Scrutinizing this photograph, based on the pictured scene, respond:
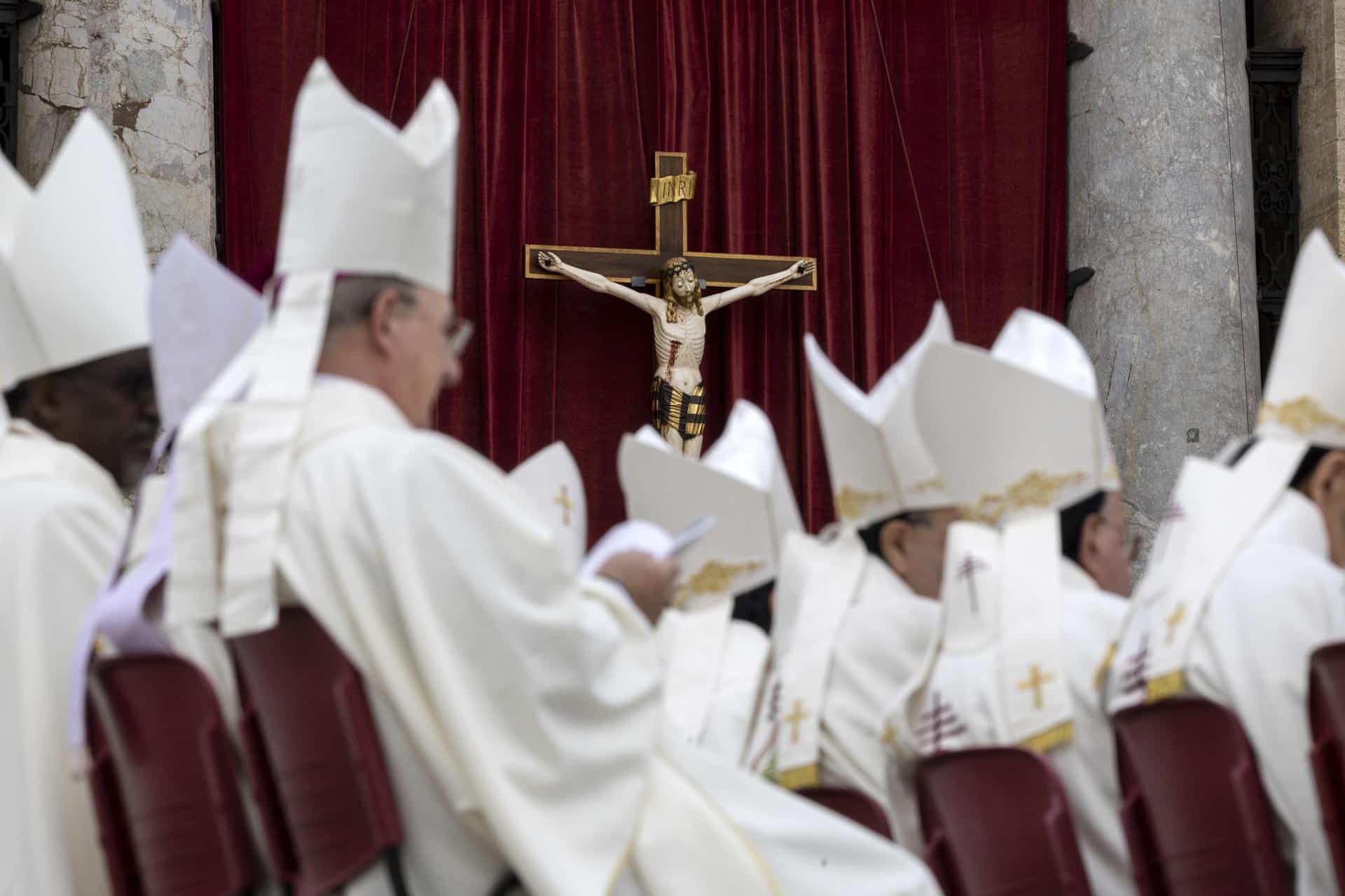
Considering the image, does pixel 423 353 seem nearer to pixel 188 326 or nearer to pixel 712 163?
pixel 188 326

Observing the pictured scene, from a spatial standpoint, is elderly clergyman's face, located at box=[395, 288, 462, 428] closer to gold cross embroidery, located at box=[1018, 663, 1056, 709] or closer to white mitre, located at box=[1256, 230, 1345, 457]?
gold cross embroidery, located at box=[1018, 663, 1056, 709]

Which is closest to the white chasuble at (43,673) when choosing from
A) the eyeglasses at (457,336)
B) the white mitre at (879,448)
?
the eyeglasses at (457,336)

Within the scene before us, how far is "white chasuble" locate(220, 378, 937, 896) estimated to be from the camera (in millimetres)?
2162

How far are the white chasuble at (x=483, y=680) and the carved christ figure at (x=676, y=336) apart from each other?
6.38 m

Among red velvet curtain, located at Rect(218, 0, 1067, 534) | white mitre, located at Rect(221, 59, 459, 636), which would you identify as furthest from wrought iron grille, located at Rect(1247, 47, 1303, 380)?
white mitre, located at Rect(221, 59, 459, 636)

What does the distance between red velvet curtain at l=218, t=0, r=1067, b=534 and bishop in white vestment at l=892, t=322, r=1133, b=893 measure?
18.2 feet

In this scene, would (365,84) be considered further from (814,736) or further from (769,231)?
(814,736)

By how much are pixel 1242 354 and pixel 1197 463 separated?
5.79 m

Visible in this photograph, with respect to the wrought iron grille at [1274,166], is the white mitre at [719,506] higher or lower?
lower

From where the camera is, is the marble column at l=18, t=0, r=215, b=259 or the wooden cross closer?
the marble column at l=18, t=0, r=215, b=259

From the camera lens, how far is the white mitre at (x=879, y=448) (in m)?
3.62

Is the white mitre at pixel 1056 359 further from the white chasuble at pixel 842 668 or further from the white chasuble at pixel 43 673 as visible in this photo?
the white chasuble at pixel 43 673

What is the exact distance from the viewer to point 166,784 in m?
2.20

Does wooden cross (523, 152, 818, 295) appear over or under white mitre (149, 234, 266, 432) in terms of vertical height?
over
